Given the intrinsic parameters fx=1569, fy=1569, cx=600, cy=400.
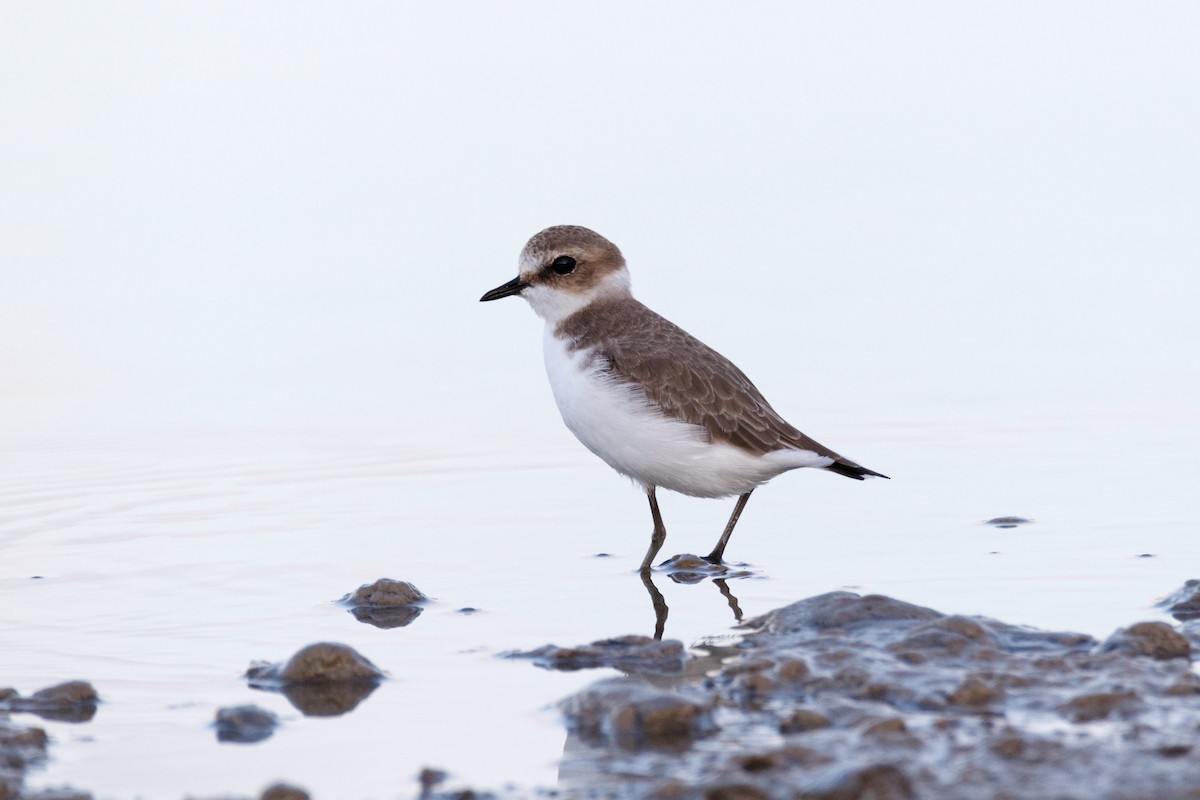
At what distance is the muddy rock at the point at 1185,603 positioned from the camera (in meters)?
5.18

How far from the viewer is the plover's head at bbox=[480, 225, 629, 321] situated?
7098 mm

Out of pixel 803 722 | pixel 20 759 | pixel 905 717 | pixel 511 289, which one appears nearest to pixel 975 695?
pixel 905 717

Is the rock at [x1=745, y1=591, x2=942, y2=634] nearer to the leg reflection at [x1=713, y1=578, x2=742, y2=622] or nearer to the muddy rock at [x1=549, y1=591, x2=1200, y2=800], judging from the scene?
the muddy rock at [x1=549, y1=591, x2=1200, y2=800]

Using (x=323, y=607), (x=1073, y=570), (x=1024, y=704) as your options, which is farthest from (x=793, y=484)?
(x=1024, y=704)

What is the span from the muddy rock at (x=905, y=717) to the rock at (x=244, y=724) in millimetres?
814

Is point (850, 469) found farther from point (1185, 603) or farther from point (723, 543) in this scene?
point (1185, 603)

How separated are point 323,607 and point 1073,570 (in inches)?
109

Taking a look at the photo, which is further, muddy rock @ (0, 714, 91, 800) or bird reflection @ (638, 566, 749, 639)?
bird reflection @ (638, 566, 749, 639)

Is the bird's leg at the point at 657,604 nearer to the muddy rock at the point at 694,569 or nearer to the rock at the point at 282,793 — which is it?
the muddy rock at the point at 694,569

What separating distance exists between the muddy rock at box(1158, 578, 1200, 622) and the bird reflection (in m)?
1.44

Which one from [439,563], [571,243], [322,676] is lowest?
[322,676]

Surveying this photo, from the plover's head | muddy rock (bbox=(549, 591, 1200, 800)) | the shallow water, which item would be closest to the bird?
the plover's head

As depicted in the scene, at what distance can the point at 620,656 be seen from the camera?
191 inches

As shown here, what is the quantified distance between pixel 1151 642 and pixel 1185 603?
78 cm
